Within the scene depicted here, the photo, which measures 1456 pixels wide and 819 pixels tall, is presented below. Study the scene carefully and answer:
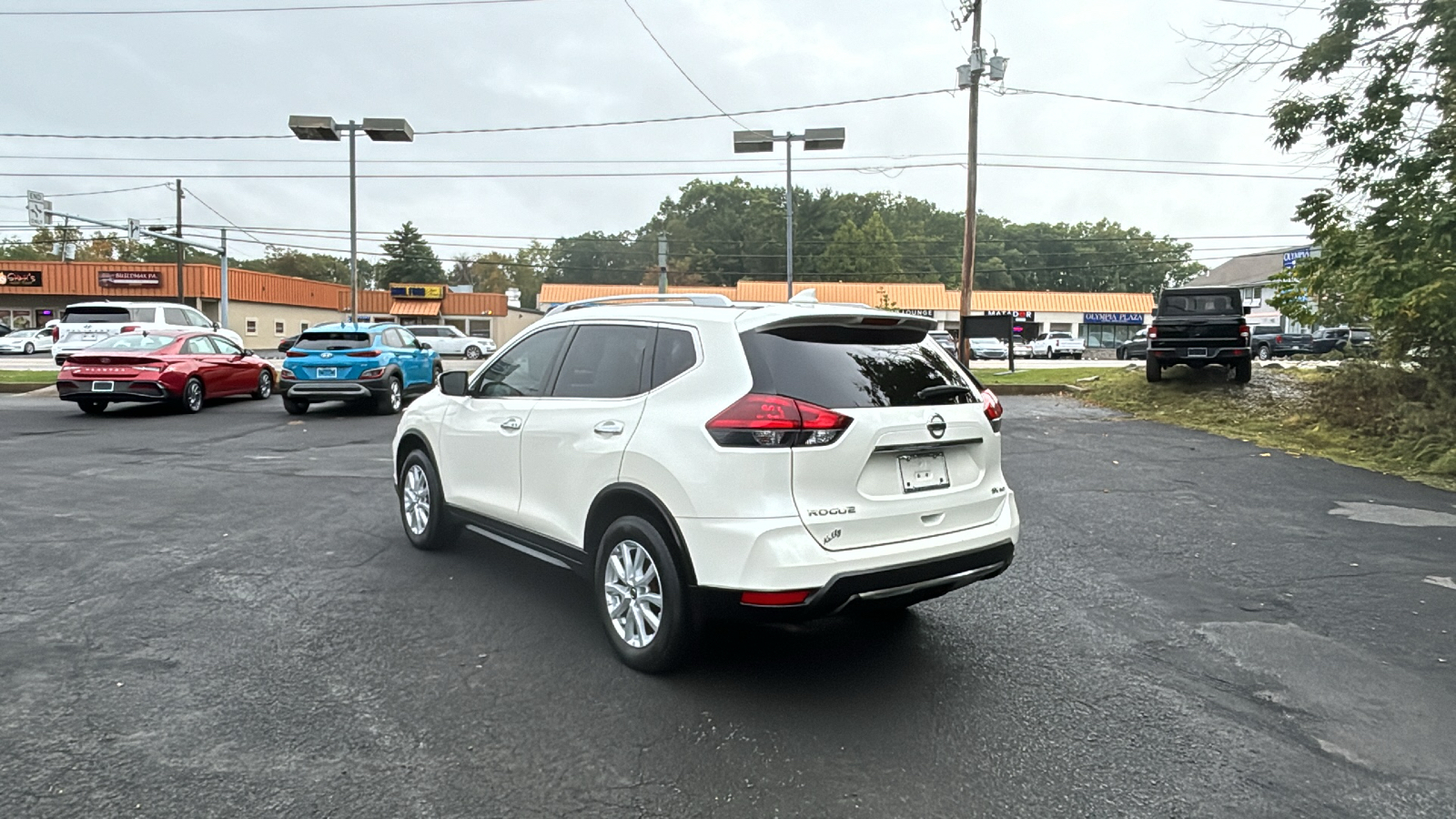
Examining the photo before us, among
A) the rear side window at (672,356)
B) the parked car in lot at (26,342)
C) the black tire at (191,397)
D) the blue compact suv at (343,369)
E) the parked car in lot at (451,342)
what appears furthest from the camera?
the parked car in lot at (451,342)

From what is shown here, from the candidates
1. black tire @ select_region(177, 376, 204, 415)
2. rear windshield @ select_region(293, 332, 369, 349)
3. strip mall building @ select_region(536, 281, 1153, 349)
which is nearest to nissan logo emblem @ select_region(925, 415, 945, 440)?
rear windshield @ select_region(293, 332, 369, 349)

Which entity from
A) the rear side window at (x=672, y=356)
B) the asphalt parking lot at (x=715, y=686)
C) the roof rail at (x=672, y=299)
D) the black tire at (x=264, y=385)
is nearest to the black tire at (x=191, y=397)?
the black tire at (x=264, y=385)

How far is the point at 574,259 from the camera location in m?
114

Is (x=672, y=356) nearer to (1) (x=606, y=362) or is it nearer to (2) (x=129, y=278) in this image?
(1) (x=606, y=362)

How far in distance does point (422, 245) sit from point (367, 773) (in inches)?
3708

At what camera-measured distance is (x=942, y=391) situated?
13.0 ft

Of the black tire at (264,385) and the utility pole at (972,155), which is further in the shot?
the utility pole at (972,155)

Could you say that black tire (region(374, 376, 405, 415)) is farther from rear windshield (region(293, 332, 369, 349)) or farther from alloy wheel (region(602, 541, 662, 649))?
alloy wheel (region(602, 541, 662, 649))

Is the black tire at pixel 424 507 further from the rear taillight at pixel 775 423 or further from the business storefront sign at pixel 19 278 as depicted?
the business storefront sign at pixel 19 278

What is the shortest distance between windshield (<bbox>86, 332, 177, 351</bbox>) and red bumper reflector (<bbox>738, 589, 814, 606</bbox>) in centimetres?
1535

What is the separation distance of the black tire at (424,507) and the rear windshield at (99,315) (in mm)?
19572

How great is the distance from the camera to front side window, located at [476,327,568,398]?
4.76 meters

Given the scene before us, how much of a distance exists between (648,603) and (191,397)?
1458 cm

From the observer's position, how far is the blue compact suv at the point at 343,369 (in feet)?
47.6
